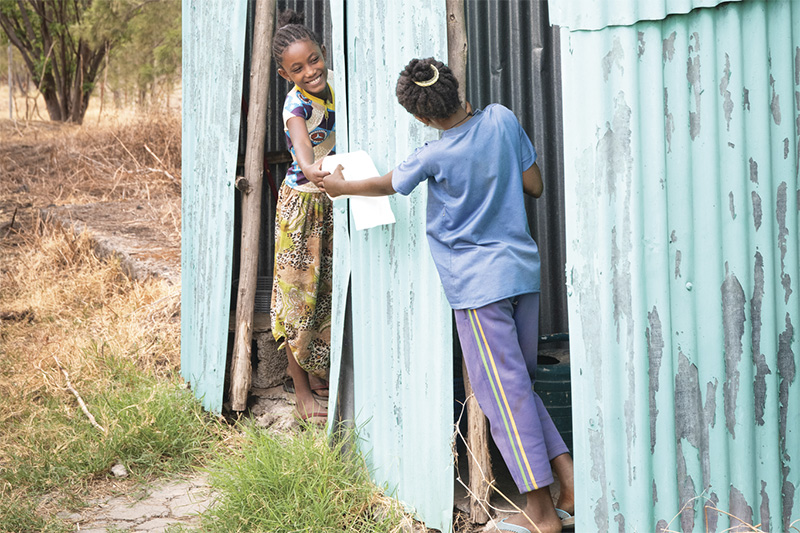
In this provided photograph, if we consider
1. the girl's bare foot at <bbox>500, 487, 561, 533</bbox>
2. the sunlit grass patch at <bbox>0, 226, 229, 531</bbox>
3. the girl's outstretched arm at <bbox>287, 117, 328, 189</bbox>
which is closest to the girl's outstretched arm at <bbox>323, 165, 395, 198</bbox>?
the girl's outstretched arm at <bbox>287, 117, 328, 189</bbox>

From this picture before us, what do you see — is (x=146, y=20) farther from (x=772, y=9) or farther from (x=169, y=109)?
(x=772, y=9)

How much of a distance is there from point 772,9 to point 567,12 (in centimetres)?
59

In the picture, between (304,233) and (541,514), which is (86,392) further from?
(541,514)

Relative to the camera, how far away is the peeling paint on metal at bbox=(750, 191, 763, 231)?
7.63 ft

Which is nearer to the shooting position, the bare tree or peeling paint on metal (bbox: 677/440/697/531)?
peeling paint on metal (bbox: 677/440/697/531)

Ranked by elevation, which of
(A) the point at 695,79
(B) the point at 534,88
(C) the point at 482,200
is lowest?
(C) the point at 482,200

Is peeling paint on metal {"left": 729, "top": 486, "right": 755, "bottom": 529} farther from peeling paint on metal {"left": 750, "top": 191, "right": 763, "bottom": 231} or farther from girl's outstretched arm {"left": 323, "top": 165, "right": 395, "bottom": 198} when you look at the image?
girl's outstretched arm {"left": 323, "top": 165, "right": 395, "bottom": 198}

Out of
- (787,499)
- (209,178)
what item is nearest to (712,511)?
(787,499)

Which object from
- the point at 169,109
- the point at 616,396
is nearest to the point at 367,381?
the point at 616,396

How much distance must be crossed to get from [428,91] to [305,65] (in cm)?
126

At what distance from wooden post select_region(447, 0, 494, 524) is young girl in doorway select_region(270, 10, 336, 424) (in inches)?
39.1

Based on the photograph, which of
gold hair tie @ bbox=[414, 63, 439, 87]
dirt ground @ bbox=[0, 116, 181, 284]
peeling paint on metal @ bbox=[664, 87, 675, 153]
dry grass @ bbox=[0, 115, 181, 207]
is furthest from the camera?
dry grass @ bbox=[0, 115, 181, 207]

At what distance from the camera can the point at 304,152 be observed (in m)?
3.74

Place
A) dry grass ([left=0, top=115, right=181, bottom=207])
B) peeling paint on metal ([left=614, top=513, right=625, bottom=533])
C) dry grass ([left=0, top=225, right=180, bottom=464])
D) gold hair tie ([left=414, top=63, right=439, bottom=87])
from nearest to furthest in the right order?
peeling paint on metal ([left=614, top=513, right=625, bottom=533]) → gold hair tie ([left=414, top=63, right=439, bottom=87]) → dry grass ([left=0, top=225, right=180, bottom=464]) → dry grass ([left=0, top=115, right=181, bottom=207])
